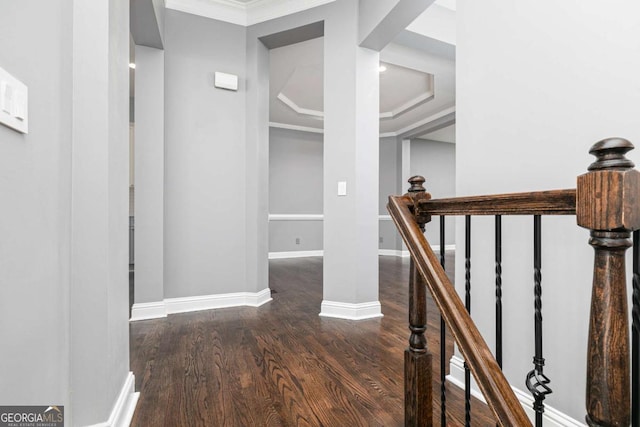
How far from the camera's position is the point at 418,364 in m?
1.12

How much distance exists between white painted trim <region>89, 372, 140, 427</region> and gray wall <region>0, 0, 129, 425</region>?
0.14ft

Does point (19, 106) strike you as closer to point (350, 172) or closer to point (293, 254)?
point (350, 172)

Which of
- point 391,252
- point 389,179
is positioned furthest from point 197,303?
point 389,179

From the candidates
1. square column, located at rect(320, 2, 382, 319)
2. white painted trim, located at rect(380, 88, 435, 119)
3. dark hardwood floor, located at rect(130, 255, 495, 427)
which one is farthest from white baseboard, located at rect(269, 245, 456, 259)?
square column, located at rect(320, 2, 382, 319)

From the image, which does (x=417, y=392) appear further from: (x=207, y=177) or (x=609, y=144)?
(x=207, y=177)

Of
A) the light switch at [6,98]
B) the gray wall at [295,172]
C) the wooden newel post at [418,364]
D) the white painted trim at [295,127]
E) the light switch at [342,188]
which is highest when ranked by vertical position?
the white painted trim at [295,127]

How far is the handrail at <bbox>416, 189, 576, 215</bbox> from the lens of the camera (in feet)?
2.23

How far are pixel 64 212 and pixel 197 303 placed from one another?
80.6 inches

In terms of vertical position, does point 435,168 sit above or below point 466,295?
above

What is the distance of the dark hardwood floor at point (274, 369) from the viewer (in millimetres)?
1401

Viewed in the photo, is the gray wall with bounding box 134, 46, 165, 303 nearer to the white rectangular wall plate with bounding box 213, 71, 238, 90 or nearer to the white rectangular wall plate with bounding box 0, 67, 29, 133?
the white rectangular wall plate with bounding box 213, 71, 238, 90

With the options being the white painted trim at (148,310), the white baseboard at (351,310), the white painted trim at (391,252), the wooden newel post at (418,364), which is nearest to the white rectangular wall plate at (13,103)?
the wooden newel post at (418,364)

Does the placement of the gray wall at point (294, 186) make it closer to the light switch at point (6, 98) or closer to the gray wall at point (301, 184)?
the gray wall at point (301, 184)

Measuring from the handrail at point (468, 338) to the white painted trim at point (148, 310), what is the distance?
96.1 inches
